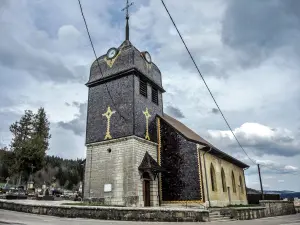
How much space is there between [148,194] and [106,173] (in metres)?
3.69

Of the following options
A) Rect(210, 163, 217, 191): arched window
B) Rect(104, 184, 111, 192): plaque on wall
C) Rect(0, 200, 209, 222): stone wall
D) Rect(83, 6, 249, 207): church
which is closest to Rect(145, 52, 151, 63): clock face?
Rect(83, 6, 249, 207): church

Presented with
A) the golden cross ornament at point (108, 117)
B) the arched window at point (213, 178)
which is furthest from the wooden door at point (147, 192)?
the arched window at point (213, 178)

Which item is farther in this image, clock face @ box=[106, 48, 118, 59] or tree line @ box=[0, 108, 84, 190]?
tree line @ box=[0, 108, 84, 190]

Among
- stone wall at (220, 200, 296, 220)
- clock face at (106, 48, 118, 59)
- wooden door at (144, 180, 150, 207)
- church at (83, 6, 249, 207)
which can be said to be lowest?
stone wall at (220, 200, 296, 220)

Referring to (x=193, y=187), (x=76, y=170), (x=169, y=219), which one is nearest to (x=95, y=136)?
(x=193, y=187)

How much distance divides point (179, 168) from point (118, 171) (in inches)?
194

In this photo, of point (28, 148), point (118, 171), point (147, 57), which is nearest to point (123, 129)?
point (118, 171)

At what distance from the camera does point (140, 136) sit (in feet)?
69.7

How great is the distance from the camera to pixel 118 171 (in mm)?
20141

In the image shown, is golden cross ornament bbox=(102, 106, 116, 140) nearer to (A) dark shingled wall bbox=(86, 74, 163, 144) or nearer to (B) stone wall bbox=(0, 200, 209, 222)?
(A) dark shingled wall bbox=(86, 74, 163, 144)

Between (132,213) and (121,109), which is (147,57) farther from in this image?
(132,213)

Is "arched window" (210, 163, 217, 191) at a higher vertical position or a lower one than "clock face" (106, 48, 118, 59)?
lower

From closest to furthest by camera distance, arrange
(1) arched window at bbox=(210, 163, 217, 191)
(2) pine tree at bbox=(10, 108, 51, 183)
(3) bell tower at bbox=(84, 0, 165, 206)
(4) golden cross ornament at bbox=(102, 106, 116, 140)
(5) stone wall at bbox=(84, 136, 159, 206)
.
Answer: (5) stone wall at bbox=(84, 136, 159, 206) → (3) bell tower at bbox=(84, 0, 165, 206) → (4) golden cross ornament at bbox=(102, 106, 116, 140) → (1) arched window at bbox=(210, 163, 217, 191) → (2) pine tree at bbox=(10, 108, 51, 183)

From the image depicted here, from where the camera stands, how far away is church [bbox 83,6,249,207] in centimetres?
2000
